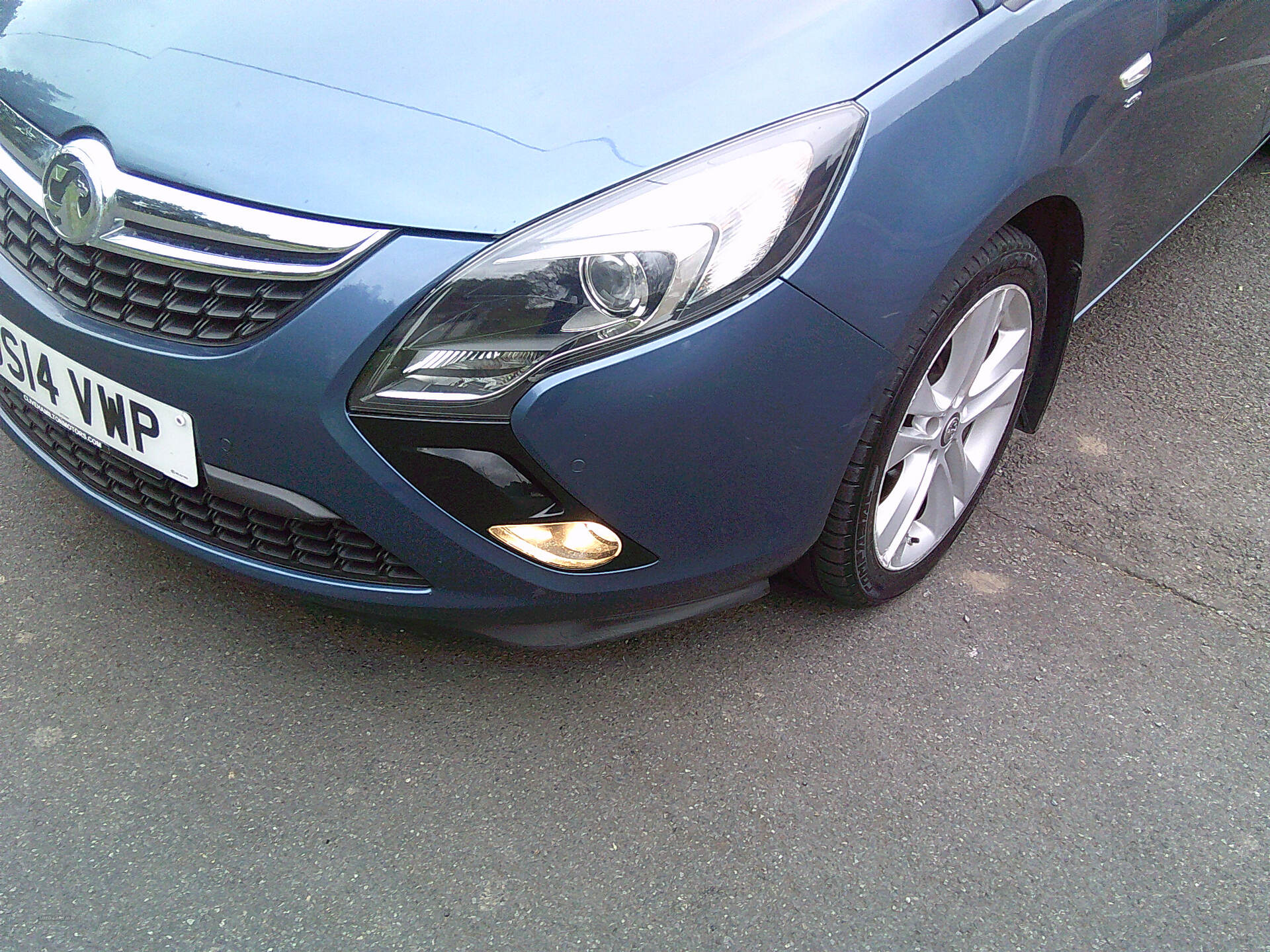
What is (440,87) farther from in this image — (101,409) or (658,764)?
(658,764)

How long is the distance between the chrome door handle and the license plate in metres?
1.68

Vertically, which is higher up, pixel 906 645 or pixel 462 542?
pixel 462 542

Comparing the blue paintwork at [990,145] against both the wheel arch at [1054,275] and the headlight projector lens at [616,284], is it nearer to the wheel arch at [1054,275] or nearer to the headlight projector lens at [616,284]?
the wheel arch at [1054,275]

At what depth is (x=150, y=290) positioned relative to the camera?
60.0 inches

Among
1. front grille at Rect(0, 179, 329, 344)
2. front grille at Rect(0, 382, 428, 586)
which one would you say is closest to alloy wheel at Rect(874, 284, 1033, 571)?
front grille at Rect(0, 382, 428, 586)

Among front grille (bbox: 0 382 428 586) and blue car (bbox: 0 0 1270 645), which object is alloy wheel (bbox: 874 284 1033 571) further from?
front grille (bbox: 0 382 428 586)

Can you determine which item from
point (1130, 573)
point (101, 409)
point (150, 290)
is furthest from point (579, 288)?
point (1130, 573)

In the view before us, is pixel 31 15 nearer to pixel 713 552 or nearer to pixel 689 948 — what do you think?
pixel 713 552

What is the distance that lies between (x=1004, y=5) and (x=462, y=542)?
1.18 meters

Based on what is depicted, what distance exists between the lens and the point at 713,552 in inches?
66.3

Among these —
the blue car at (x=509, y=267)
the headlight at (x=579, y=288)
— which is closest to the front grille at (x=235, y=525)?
the blue car at (x=509, y=267)

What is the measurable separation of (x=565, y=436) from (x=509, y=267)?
0.23 m

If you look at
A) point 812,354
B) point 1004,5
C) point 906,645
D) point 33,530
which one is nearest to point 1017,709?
point 906,645

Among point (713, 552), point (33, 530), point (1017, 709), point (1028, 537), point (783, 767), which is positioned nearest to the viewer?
point (713, 552)
